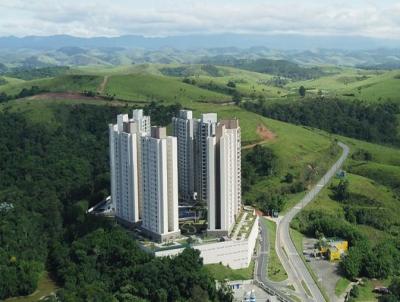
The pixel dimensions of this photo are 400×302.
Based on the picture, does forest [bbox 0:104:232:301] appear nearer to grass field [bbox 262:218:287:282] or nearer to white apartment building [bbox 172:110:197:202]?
grass field [bbox 262:218:287:282]

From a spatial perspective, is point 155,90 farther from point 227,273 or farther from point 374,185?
point 227,273

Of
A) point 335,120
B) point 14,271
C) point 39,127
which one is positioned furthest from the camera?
point 335,120

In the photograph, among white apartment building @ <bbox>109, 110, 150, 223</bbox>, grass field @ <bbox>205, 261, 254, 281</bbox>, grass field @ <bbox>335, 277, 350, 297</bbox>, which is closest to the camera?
grass field @ <bbox>205, 261, 254, 281</bbox>

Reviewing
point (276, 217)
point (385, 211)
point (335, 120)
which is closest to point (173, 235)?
point (276, 217)

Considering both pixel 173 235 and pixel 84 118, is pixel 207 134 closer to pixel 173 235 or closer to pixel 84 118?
pixel 173 235

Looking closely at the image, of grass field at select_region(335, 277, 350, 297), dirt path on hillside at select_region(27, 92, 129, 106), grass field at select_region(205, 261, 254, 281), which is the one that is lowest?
grass field at select_region(335, 277, 350, 297)

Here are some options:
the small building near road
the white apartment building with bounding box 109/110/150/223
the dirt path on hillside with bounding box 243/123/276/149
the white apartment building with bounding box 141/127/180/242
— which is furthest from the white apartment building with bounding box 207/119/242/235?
the dirt path on hillside with bounding box 243/123/276/149

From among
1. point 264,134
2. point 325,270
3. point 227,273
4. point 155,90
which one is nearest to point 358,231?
point 325,270
